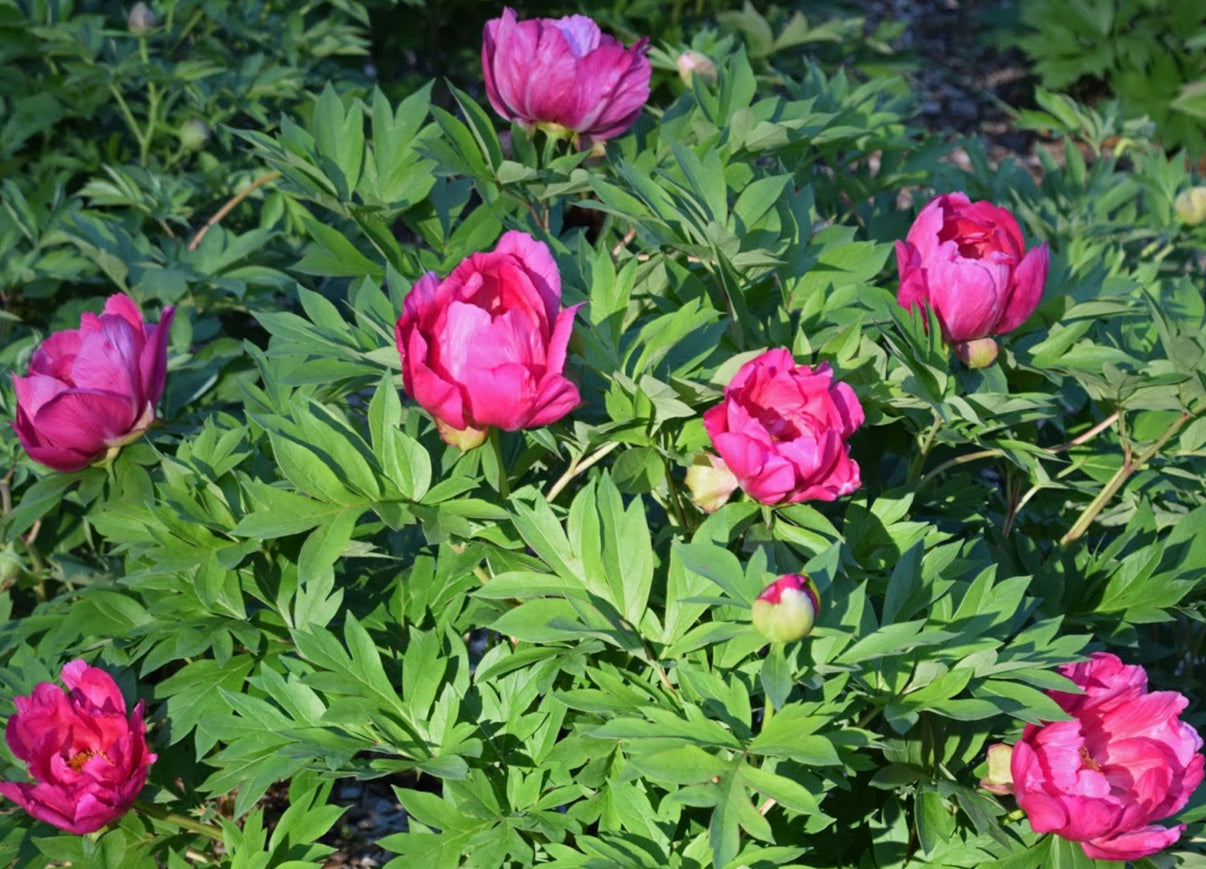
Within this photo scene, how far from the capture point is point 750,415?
1.17 m

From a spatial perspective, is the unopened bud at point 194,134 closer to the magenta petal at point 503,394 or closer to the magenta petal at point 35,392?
the magenta petal at point 35,392

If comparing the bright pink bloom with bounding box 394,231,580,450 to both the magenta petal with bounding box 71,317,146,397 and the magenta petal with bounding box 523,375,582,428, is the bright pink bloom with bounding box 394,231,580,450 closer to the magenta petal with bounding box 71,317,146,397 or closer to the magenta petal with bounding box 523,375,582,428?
the magenta petal with bounding box 523,375,582,428

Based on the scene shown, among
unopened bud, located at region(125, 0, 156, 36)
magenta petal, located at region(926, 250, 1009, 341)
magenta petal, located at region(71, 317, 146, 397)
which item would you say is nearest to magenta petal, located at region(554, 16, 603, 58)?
magenta petal, located at region(926, 250, 1009, 341)

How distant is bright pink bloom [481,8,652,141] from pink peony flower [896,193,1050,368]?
Answer: 368 mm

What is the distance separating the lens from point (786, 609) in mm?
1018

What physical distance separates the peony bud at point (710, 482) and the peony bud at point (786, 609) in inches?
8.2

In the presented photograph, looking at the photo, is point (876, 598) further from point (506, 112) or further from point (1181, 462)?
point (506, 112)

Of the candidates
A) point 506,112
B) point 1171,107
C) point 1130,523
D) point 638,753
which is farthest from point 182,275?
point 1171,107

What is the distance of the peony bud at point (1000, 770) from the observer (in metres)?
1.19

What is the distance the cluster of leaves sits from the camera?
4.89m

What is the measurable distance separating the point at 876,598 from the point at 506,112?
28.2 inches

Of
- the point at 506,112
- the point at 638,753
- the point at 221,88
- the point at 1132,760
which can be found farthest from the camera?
the point at 221,88

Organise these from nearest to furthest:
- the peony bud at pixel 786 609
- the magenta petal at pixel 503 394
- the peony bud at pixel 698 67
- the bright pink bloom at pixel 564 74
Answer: the peony bud at pixel 786 609
the magenta petal at pixel 503 394
the bright pink bloom at pixel 564 74
the peony bud at pixel 698 67

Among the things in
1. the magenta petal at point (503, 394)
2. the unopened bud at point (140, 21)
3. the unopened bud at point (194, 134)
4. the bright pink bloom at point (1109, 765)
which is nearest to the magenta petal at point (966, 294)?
the bright pink bloom at point (1109, 765)
